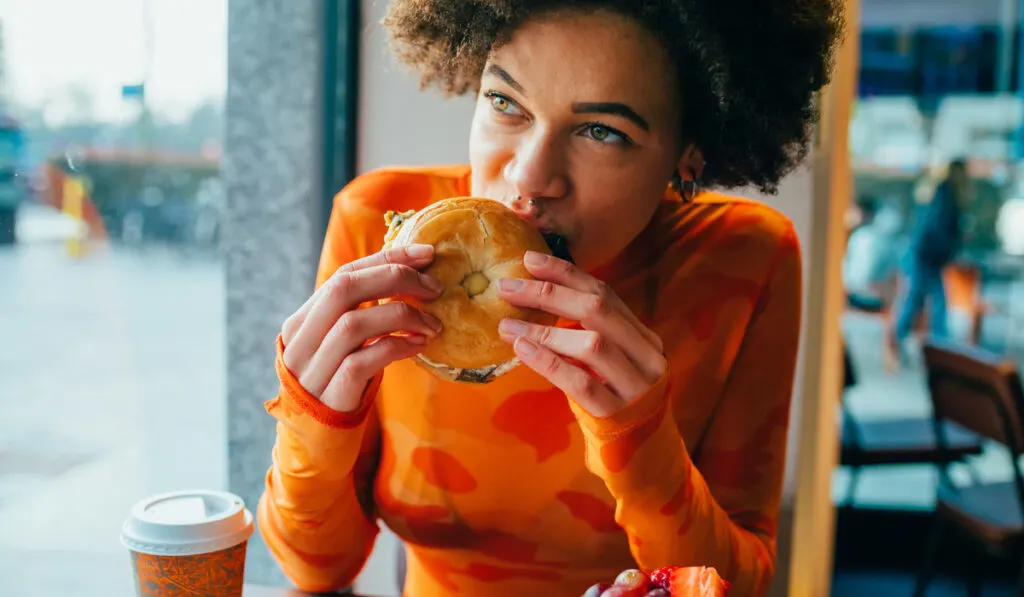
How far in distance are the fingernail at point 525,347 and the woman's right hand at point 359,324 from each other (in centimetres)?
11

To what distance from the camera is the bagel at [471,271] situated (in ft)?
3.43

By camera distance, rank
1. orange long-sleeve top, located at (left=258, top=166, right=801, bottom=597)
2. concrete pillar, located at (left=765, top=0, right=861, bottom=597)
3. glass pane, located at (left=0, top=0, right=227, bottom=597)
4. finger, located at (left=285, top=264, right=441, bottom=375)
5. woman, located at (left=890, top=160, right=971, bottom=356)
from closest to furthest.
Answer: finger, located at (left=285, top=264, right=441, bottom=375), orange long-sleeve top, located at (left=258, top=166, right=801, bottom=597), glass pane, located at (left=0, top=0, right=227, bottom=597), concrete pillar, located at (left=765, top=0, right=861, bottom=597), woman, located at (left=890, top=160, right=971, bottom=356)

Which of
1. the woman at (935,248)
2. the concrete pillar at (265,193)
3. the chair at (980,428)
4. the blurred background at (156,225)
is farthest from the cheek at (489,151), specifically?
the woman at (935,248)

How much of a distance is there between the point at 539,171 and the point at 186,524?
66cm

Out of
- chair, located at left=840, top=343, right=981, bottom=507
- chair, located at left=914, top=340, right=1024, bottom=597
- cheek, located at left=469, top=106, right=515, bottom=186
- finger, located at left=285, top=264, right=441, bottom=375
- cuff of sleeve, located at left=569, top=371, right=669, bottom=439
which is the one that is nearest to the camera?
finger, located at left=285, top=264, right=441, bottom=375

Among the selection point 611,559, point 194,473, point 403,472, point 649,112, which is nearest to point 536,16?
→ point 649,112

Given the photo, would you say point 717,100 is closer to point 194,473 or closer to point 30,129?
point 30,129

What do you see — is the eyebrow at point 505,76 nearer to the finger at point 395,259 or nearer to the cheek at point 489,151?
the cheek at point 489,151

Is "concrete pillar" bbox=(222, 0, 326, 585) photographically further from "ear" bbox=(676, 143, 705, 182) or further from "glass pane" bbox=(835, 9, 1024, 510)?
"glass pane" bbox=(835, 9, 1024, 510)

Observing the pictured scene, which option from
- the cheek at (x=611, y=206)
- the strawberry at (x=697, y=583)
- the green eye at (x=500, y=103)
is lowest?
the strawberry at (x=697, y=583)

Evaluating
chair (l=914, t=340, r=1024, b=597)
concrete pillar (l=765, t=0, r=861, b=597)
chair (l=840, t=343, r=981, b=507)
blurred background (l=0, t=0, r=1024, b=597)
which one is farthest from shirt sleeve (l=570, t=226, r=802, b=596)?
chair (l=840, t=343, r=981, b=507)

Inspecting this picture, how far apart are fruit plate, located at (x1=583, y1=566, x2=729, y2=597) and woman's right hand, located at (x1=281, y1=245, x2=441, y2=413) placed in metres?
0.38

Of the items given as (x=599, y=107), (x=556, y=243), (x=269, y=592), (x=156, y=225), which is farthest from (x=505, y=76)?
(x=156, y=225)

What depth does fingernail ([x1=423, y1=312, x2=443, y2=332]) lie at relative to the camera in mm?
1034
